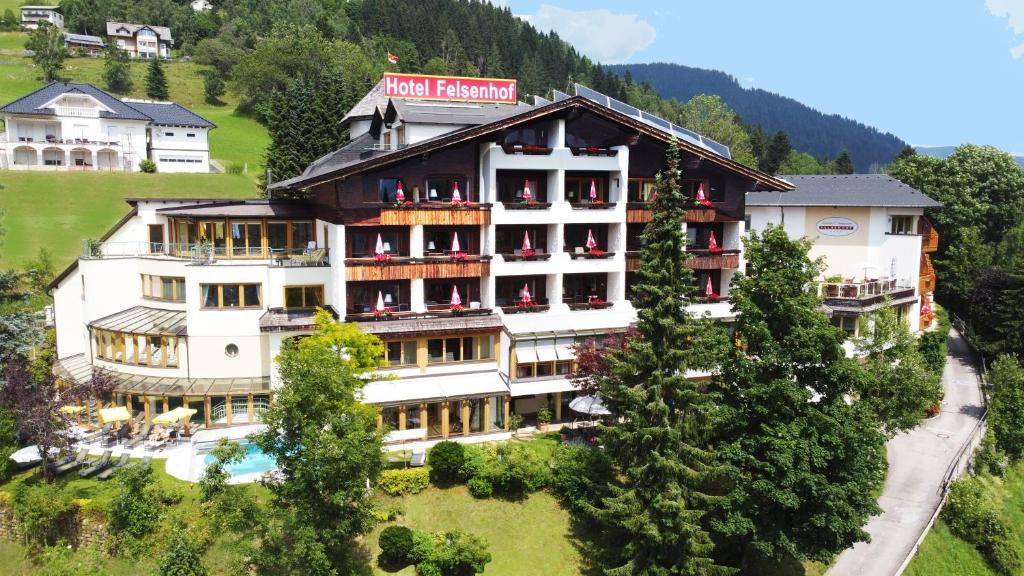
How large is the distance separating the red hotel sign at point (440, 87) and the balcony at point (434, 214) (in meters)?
11.3

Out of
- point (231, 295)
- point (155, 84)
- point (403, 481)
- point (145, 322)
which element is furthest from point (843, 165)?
point (155, 84)

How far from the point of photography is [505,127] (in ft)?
123

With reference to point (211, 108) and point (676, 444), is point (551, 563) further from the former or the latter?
point (211, 108)

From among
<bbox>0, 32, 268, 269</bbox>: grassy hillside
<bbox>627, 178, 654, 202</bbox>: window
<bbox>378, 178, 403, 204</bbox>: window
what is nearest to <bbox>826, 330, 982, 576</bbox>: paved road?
<bbox>627, 178, 654, 202</bbox>: window

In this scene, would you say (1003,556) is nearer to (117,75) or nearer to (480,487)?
(480,487)

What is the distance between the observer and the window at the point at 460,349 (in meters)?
37.9

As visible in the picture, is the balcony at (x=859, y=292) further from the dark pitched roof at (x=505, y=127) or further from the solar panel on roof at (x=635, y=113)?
the solar panel on roof at (x=635, y=113)

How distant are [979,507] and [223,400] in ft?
128

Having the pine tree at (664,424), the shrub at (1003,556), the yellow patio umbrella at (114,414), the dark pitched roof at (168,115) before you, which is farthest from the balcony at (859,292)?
the dark pitched roof at (168,115)

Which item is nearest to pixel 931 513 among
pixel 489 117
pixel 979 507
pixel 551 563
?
pixel 979 507

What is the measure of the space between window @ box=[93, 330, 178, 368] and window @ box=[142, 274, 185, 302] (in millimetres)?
3483

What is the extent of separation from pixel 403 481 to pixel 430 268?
39.1ft

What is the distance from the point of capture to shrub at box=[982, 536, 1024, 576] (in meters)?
32.2

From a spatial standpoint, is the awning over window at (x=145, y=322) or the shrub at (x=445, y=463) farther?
the awning over window at (x=145, y=322)
